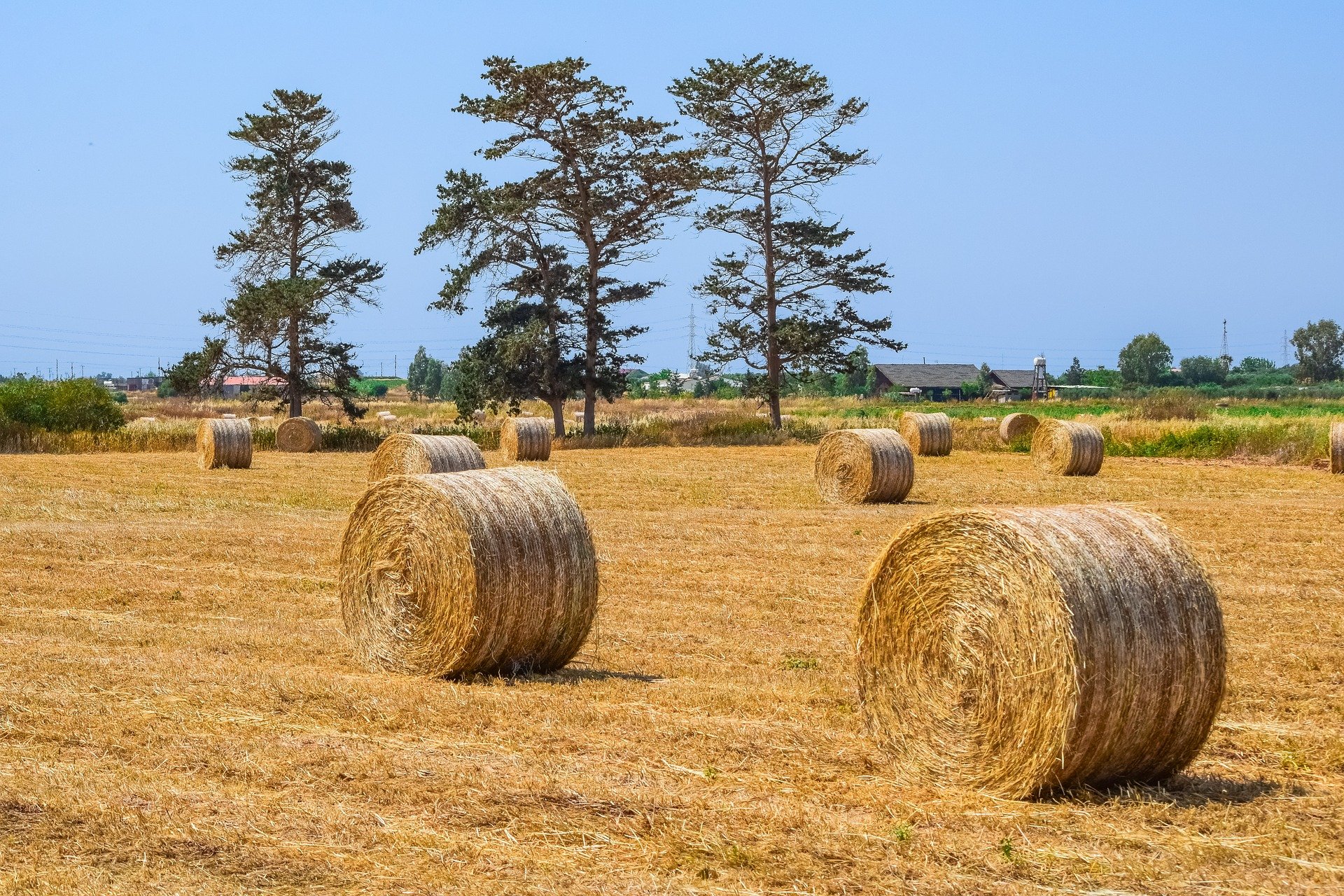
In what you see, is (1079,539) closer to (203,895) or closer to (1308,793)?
(1308,793)

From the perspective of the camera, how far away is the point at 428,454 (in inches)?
906

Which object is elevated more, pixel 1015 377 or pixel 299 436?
pixel 1015 377

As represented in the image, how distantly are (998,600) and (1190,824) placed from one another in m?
1.36

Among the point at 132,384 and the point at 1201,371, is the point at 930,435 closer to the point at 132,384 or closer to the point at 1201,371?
the point at 1201,371

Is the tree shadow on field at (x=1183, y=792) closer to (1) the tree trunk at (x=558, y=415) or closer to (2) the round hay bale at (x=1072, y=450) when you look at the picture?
(2) the round hay bale at (x=1072, y=450)

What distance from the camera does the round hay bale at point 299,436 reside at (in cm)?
4294

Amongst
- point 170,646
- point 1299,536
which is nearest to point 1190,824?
point 170,646

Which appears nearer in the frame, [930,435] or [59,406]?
[930,435]

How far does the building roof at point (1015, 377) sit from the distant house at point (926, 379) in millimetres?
2661

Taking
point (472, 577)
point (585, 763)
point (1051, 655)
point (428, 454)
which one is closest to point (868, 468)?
point (428, 454)

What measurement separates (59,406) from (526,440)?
1424 centimetres

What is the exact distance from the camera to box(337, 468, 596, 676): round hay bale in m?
9.51

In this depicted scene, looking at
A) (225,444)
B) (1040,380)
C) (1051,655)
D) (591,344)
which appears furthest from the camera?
(1040,380)

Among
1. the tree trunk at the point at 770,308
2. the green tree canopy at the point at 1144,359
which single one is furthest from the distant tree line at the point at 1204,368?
the tree trunk at the point at 770,308
